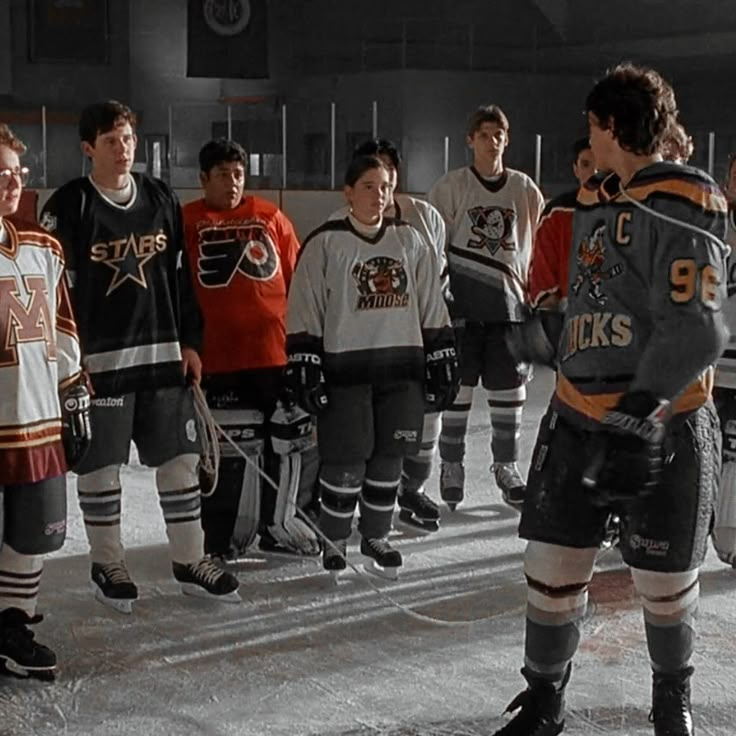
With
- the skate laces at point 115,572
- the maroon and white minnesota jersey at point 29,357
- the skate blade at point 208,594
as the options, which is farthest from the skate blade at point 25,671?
the skate blade at point 208,594

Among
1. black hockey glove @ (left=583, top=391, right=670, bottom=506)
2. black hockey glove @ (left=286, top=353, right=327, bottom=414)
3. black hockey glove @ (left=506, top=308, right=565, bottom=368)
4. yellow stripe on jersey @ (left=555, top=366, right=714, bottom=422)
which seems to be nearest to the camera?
black hockey glove @ (left=583, top=391, right=670, bottom=506)

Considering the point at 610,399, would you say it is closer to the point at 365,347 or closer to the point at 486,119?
the point at 365,347

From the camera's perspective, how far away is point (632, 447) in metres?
2.12

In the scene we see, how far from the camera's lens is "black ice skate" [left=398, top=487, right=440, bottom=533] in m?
4.09

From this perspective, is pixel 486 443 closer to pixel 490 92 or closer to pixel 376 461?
pixel 376 461

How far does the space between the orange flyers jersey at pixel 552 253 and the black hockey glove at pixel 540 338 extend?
0.30 feet

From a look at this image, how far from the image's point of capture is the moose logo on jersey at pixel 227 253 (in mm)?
3617

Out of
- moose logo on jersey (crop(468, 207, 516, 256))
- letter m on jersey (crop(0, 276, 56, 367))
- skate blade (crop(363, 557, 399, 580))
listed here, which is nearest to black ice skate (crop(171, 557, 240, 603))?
skate blade (crop(363, 557, 399, 580))

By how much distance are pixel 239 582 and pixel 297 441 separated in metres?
0.44

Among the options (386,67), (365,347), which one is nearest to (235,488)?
(365,347)

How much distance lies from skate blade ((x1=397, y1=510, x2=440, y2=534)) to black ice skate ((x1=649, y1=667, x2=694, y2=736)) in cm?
176

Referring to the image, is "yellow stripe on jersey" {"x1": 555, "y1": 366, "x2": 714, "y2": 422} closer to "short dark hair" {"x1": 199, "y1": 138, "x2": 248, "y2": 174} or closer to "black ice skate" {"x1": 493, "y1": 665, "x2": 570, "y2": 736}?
"black ice skate" {"x1": 493, "y1": 665, "x2": 570, "y2": 736}

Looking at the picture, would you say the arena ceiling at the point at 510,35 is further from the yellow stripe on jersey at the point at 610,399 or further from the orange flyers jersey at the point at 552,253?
the yellow stripe on jersey at the point at 610,399

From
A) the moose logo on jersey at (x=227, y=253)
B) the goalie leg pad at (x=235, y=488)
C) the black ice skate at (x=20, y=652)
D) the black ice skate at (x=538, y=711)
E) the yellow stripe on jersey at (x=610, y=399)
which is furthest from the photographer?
the goalie leg pad at (x=235, y=488)
